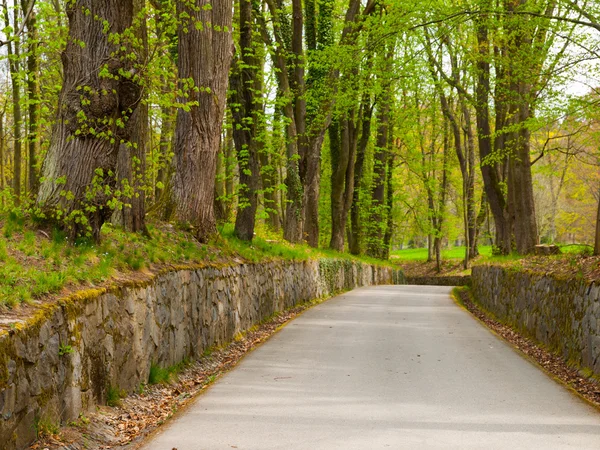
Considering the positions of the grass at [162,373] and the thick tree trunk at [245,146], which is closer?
the grass at [162,373]

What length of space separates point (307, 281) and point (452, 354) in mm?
9106

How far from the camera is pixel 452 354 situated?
10.6m

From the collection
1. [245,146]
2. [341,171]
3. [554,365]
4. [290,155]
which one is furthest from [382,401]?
[341,171]

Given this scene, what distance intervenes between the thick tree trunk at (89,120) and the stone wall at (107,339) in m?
1.27

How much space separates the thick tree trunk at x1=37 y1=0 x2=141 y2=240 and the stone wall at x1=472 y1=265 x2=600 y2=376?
6407 mm

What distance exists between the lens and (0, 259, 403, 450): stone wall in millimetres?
4766

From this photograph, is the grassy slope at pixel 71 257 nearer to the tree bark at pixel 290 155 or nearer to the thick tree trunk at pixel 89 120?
the thick tree trunk at pixel 89 120

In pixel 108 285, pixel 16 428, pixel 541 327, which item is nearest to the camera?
pixel 16 428

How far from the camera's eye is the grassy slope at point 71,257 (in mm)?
5883

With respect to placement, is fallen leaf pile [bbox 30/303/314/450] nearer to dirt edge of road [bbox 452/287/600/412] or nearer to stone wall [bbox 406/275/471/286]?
dirt edge of road [bbox 452/287/600/412]

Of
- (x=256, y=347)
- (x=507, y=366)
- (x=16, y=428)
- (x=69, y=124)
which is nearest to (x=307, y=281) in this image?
(x=256, y=347)

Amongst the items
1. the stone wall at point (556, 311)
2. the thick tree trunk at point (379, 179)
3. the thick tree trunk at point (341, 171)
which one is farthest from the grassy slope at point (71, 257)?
the thick tree trunk at point (379, 179)

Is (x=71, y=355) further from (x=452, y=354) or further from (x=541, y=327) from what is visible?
(x=541, y=327)

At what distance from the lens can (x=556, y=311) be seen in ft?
34.8
